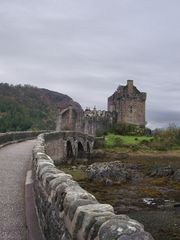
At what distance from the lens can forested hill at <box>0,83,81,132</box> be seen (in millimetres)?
70869

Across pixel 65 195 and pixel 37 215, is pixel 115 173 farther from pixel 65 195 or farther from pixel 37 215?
pixel 65 195

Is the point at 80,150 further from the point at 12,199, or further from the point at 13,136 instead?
the point at 12,199

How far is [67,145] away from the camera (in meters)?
45.0

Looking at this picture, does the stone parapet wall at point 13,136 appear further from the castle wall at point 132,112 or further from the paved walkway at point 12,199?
the castle wall at point 132,112

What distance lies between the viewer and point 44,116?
10106cm

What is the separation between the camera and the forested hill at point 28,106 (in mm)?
70869

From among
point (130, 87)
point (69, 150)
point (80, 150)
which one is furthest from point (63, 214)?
point (130, 87)

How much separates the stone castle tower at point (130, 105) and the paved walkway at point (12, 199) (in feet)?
166

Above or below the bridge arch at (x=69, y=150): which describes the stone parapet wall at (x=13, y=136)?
above

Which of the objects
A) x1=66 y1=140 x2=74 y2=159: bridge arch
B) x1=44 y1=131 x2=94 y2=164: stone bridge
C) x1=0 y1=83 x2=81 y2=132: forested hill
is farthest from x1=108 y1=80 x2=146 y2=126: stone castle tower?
x1=66 y1=140 x2=74 y2=159: bridge arch

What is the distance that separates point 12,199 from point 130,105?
5815 centimetres

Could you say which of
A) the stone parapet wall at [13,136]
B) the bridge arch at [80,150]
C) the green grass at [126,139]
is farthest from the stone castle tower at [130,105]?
the stone parapet wall at [13,136]

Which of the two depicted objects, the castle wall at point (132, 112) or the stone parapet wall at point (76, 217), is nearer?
the stone parapet wall at point (76, 217)

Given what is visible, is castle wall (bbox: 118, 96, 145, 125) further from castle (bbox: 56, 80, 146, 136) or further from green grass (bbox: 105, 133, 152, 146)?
green grass (bbox: 105, 133, 152, 146)
